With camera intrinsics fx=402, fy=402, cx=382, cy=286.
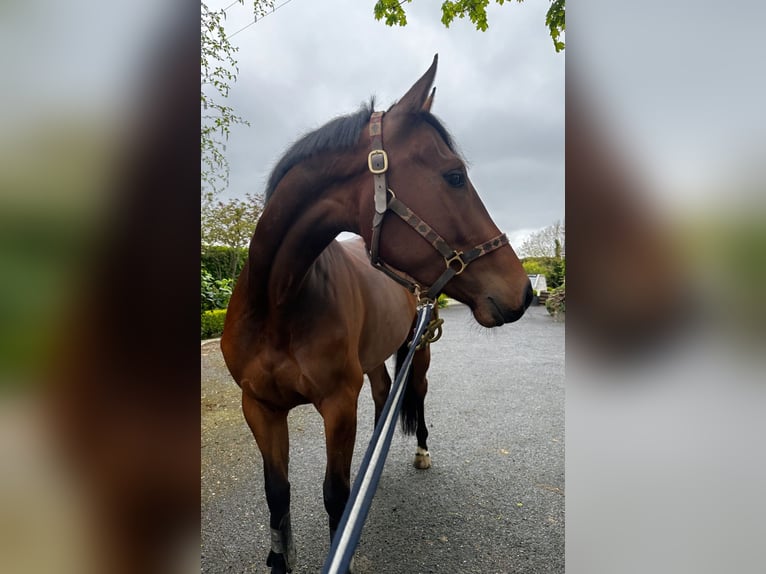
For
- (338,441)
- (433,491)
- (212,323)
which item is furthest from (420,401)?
(212,323)

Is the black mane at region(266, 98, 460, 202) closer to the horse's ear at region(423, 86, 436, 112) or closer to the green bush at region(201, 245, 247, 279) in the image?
the horse's ear at region(423, 86, 436, 112)

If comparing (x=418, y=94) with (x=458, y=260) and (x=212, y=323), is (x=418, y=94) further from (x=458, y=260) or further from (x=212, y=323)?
(x=212, y=323)

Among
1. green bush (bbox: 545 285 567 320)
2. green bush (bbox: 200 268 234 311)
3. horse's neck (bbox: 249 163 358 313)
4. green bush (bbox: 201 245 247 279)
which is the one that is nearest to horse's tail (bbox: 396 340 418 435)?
horse's neck (bbox: 249 163 358 313)

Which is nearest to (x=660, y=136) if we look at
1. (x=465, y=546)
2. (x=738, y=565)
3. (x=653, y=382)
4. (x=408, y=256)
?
(x=653, y=382)

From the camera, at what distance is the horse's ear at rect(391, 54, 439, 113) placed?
4.69 ft

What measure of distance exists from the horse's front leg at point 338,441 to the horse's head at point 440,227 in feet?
2.22

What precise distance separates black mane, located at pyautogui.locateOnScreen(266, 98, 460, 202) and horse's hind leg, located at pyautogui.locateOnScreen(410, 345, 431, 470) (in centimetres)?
198

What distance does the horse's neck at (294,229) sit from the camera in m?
1.50

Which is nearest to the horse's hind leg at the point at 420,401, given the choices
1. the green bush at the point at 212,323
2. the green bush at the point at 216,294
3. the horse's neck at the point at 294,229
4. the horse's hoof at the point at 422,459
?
the horse's hoof at the point at 422,459

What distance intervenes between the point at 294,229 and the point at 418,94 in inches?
26.3

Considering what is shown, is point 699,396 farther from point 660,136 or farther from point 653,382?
point 660,136

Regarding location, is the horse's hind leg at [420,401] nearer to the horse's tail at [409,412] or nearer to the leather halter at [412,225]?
the horse's tail at [409,412]

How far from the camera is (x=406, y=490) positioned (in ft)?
9.09

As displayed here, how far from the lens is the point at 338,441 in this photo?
69.0 inches
